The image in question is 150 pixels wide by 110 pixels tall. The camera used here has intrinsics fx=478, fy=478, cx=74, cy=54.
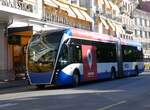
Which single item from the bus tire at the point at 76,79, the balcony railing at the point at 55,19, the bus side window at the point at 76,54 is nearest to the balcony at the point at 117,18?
the balcony railing at the point at 55,19

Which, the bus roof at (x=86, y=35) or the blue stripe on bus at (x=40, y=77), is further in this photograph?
the bus roof at (x=86, y=35)

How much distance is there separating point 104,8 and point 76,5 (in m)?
14.4

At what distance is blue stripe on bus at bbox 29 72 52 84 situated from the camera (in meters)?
24.9

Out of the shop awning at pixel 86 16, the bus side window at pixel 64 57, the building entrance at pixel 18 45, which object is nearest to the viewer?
the bus side window at pixel 64 57

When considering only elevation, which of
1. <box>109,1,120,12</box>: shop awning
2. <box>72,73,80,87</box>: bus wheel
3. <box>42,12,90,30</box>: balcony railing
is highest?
<box>109,1,120,12</box>: shop awning

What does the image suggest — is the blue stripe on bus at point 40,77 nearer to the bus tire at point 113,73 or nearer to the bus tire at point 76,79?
the bus tire at point 76,79

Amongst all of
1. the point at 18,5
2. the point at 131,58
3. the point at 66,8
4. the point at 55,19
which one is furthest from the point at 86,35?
the point at 66,8

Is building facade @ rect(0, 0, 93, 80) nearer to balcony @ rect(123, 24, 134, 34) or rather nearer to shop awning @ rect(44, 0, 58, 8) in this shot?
shop awning @ rect(44, 0, 58, 8)

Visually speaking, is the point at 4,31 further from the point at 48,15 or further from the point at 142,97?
the point at 142,97

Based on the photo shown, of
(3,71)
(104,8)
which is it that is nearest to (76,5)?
(104,8)

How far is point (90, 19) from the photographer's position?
190 ft

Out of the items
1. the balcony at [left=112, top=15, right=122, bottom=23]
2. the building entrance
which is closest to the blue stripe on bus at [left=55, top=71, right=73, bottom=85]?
the building entrance

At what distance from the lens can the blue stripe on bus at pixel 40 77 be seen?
24.9 meters

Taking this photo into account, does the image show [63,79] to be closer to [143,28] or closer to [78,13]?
[78,13]
